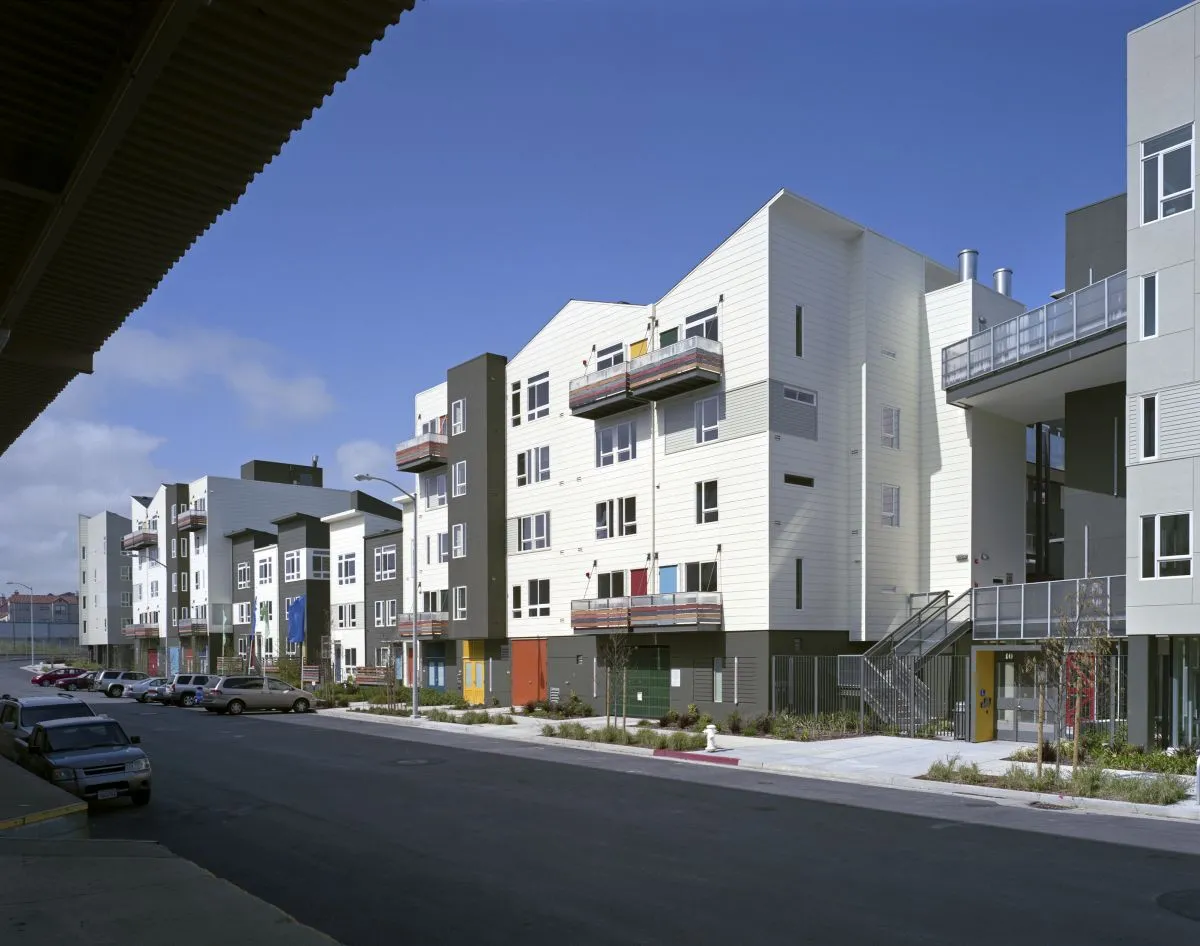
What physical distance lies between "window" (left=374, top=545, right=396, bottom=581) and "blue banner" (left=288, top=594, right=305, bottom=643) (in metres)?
10.4

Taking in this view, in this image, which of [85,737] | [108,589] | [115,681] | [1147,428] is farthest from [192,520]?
[1147,428]

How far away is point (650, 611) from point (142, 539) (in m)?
69.3

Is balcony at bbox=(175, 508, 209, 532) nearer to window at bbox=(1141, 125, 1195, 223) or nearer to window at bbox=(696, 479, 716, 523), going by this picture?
window at bbox=(696, 479, 716, 523)

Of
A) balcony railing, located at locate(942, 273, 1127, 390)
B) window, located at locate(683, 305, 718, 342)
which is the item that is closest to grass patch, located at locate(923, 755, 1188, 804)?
balcony railing, located at locate(942, 273, 1127, 390)

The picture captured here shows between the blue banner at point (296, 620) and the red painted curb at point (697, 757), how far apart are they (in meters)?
44.8

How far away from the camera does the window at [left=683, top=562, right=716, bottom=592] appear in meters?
35.7

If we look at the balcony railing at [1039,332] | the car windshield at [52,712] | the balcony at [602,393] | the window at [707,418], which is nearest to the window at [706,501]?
A: the window at [707,418]

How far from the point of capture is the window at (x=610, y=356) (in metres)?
A: 40.7

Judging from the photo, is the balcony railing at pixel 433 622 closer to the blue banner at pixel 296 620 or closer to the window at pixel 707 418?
the window at pixel 707 418

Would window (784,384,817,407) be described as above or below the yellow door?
above

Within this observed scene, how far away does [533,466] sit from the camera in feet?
148

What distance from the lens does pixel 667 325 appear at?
38625 millimetres

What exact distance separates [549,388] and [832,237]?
45.8ft

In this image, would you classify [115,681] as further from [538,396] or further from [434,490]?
[538,396]
